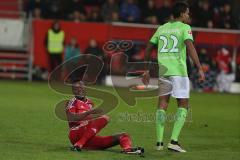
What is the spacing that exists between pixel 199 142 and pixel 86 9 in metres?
16.1

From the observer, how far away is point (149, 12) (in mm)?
26172

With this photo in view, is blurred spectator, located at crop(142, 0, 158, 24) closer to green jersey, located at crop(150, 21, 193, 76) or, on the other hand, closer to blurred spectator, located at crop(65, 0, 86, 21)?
blurred spectator, located at crop(65, 0, 86, 21)

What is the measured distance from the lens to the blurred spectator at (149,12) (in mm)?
25828

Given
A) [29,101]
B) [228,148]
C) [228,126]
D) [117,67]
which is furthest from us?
[117,67]

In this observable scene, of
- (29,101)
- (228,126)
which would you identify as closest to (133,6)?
(29,101)

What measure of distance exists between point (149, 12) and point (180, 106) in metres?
15.5

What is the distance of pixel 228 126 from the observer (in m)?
15.1

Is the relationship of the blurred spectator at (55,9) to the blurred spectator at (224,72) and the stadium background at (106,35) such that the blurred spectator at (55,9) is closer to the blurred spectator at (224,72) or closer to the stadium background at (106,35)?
the stadium background at (106,35)

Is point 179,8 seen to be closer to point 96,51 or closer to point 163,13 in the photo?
point 96,51

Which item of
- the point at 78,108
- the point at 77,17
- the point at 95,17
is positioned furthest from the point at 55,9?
the point at 78,108

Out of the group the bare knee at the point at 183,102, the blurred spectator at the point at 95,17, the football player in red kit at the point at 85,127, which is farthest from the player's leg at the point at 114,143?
the blurred spectator at the point at 95,17

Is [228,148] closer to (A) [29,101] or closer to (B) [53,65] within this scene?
(A) [29,101]

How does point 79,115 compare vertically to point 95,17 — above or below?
below

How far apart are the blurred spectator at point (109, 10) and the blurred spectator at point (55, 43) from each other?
2128 millimetres
